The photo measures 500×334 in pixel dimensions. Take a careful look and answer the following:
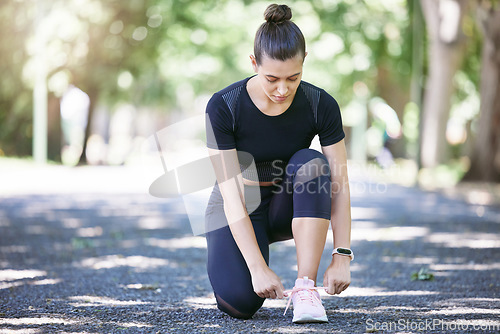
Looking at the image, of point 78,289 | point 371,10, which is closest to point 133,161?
point 371,10

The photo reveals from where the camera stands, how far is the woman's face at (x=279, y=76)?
3293mm

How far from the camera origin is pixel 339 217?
349 cm

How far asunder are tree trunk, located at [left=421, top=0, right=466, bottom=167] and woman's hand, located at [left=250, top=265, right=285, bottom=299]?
15.2 metres

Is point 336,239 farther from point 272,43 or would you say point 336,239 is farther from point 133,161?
A: point 133,161

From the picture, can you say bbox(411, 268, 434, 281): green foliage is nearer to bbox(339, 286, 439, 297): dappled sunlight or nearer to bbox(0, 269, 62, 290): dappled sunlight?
bbox(339, 286, 439, 297): dappled sunlight

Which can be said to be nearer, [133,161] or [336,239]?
[336,239]

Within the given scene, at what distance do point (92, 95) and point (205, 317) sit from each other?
20039 millimetres

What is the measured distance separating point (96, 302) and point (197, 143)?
36.7 m

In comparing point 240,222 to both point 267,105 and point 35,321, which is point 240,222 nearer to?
point 267,105

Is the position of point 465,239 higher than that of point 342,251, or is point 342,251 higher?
point 342,251

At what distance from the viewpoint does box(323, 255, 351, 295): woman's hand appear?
10.9 ft

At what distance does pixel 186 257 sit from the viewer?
20.7 feet

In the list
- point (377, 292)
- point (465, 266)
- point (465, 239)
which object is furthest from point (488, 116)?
point (377, 292)

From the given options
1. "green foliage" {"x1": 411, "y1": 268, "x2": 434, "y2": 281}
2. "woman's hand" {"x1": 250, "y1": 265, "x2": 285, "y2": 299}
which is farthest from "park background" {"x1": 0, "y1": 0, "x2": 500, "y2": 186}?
"woman's hand" {"x1": 250, "y1": 265, "x2": 285, "y2": 299}
